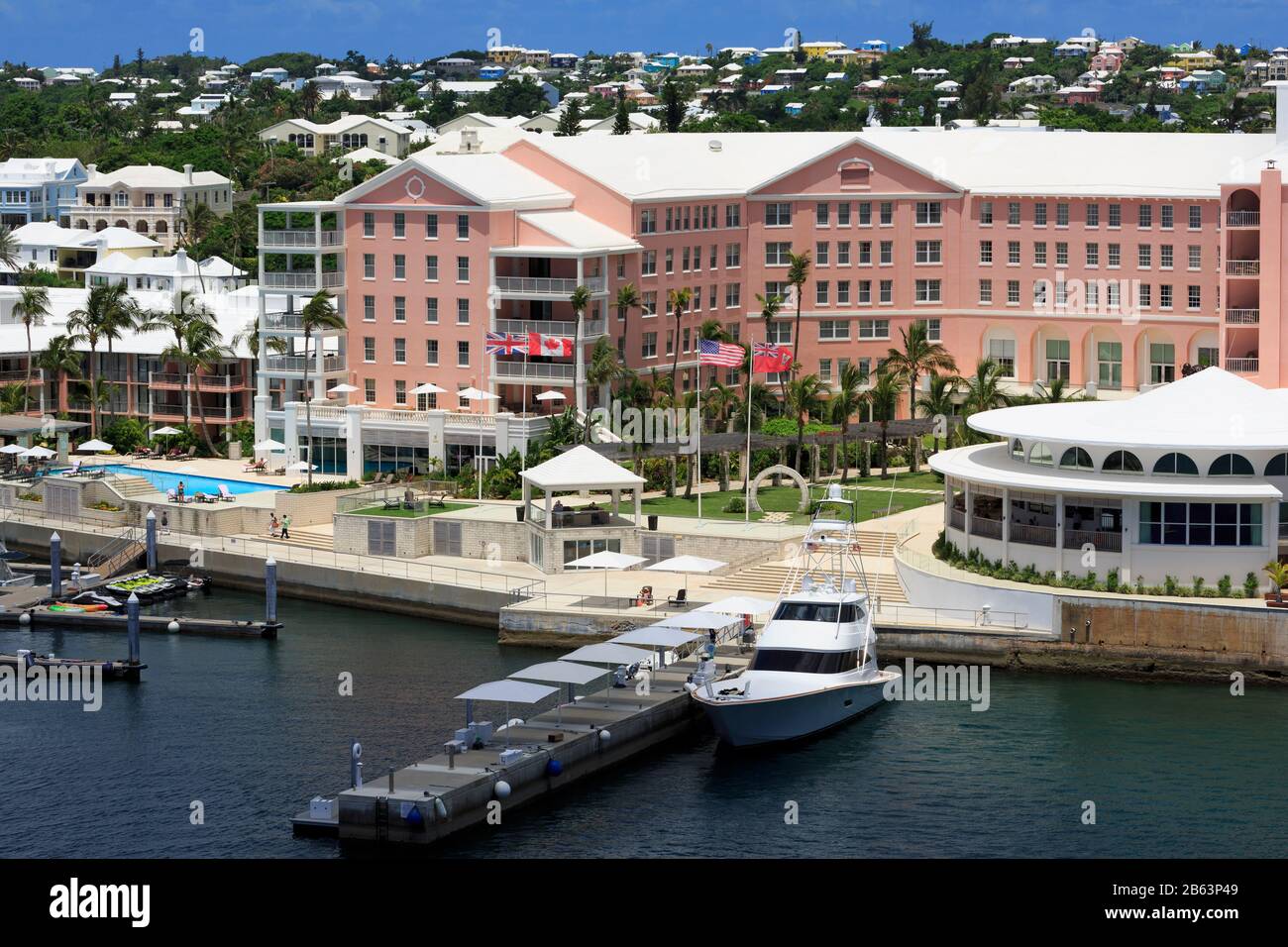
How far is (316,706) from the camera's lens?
245 ft

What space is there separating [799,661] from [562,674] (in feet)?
22.9

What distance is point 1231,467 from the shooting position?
269ft

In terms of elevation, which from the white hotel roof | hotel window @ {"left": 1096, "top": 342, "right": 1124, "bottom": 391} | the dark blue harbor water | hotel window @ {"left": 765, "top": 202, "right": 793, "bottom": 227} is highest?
hotel window @ {"left": 765, "top": 202, "right": 793, "bottom": 227}

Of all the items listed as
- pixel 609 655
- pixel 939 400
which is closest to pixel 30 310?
pixel 939 400

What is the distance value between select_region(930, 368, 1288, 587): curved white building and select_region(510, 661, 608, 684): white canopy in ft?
60.2

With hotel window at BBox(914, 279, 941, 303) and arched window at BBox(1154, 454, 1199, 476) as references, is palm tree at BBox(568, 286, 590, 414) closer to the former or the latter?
hotel window at BBox(914, 279, 941, 303)

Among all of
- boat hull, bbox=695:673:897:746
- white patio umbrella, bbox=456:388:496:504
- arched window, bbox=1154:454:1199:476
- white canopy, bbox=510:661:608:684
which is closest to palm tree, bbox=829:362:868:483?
white patio umbrella, bbox=456:388:496:504

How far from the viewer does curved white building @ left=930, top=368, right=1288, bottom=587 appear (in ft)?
265

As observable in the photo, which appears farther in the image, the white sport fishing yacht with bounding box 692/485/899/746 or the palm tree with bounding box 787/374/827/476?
the palm tree with bounding box 787/374/827/476

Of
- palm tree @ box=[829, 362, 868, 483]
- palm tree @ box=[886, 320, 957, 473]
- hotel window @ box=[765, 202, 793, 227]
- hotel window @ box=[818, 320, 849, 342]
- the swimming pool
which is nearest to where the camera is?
palm tree @ box=[829, 362, 868, 483]

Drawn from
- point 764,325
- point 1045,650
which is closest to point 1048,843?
point 1045,650

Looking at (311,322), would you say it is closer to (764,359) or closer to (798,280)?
(764,359)

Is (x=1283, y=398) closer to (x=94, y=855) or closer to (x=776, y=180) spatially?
(x=776, y=180)
